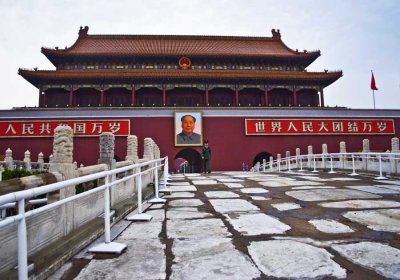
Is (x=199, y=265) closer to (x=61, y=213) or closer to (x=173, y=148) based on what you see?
(x=61, y=213)

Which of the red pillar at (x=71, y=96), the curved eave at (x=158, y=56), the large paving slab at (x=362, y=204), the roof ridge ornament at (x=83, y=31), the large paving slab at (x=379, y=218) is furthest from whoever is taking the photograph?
the roof ridge ornament at (x=83, y=31)

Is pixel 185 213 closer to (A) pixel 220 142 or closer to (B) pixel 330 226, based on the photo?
(B) pixel 330 226

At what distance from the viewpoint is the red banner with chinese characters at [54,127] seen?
59.4ft

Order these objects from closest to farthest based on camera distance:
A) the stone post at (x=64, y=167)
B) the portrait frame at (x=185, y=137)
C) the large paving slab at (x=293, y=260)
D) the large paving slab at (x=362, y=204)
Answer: the large paving slab at (x=293, y=260) → the stone post at (x=64, y=167) → the large paving slab at (x=362, y=204) → the portrait frame at (x=185, y=137)

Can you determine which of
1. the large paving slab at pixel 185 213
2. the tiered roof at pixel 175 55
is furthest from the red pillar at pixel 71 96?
the large paving slab at pixel 185 213

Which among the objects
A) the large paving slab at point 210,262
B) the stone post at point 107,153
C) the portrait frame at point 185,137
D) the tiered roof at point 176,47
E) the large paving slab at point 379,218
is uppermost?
the tiered roof at point 176,47

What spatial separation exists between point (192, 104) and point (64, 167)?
19.1 m

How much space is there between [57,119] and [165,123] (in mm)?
6848

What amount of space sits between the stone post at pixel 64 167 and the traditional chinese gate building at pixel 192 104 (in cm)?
1566

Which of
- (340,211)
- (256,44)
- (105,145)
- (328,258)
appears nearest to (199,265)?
(328,258)

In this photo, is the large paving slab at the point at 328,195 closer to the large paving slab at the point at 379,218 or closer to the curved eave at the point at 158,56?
the large paving slab at the point at 379,218

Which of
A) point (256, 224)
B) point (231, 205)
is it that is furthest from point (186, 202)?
point (256, 224)

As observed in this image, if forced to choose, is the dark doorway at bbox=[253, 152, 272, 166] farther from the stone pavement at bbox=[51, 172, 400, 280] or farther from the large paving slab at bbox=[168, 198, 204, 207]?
the stone pavement at bbox=[51, 172, 400, 280]

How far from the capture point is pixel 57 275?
2.02 m
